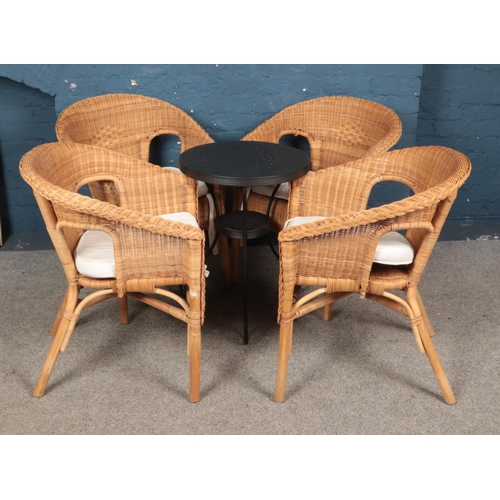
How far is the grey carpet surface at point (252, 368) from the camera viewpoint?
7.38 ft

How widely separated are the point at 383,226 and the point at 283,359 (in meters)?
0.59

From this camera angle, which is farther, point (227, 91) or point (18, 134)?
point (18, 134)

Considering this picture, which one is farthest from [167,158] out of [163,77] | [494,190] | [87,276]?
[494,190]

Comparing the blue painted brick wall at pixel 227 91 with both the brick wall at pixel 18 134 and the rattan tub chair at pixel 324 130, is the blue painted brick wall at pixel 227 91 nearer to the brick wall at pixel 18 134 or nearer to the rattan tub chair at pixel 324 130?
the brick wall at pixel 18 134

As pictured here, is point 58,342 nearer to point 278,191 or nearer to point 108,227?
point 108,227

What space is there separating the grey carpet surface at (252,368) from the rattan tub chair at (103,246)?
14cm

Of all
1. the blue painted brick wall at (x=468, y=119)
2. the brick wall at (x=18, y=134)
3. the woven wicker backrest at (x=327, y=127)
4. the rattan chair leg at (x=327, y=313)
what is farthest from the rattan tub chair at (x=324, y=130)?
the brick wall at (x=18, y=134)

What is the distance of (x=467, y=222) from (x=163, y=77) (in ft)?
6.72

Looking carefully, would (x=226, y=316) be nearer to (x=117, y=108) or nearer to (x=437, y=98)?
(x=117, y=108)

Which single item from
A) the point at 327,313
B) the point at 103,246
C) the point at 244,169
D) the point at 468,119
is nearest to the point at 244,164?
the point at 244,169

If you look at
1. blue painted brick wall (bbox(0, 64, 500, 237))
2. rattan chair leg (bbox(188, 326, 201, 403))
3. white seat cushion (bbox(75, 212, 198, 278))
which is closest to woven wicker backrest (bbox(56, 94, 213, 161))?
blue painted brick wall (bbox(0, 64, 500, 237))

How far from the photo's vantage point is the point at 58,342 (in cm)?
230

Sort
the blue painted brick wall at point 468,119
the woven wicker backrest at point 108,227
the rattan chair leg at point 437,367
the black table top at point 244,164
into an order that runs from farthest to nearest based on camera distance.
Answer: the blue painted brick wall at point 468,119
the black table top at point 244,164
the rattan chair leg at point 437,367
the woven wicker backrest at point 108,227

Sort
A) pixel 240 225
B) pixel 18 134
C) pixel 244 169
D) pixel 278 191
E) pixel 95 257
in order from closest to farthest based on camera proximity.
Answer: pixel 95 257
pixel 244 169
pixel 240 225
pixel 278 191
pixel 18 134
